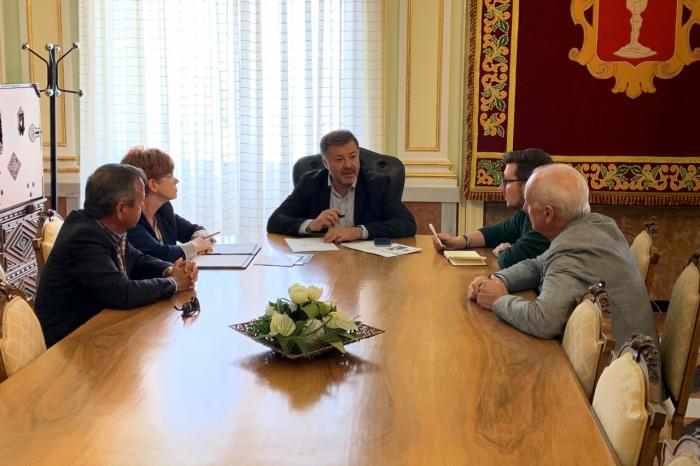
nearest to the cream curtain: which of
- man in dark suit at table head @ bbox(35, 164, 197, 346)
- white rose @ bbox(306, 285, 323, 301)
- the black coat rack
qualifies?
the black coat rack

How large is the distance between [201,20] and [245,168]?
101 centimetres

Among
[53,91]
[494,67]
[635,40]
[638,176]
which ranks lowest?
[638,176]

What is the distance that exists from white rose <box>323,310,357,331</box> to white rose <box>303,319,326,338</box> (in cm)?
2

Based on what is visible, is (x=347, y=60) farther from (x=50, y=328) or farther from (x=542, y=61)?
(x=50, y=328)

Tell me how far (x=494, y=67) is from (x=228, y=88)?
1.74 meters

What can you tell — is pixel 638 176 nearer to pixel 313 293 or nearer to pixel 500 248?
pixel 500 248

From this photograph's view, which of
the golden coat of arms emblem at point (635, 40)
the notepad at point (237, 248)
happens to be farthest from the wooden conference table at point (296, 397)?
the golden coat of arms emblem at point (635, 40)

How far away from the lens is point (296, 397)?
207cm

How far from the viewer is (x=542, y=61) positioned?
5.52 meters

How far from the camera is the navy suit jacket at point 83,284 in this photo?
2881mm

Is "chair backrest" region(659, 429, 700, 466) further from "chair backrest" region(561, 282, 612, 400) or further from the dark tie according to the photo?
the dark tie

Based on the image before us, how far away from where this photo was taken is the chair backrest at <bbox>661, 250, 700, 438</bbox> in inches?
106

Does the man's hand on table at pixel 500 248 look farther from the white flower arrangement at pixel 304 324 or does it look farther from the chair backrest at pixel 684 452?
the chair backrest at pixel 684 452

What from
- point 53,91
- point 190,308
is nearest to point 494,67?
point 53,91
